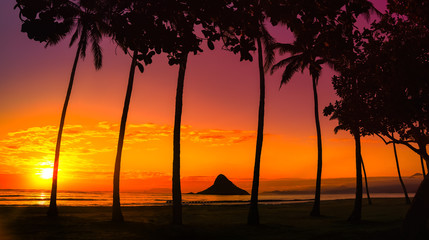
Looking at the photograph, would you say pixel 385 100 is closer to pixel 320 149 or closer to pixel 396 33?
pixel 396 33

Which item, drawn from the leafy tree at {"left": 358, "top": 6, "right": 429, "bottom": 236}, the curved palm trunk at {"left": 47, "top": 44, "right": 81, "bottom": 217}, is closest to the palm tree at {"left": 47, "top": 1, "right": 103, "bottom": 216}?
the curved palm trunk at {"left": 47, "top": 44, "right": 81, "bottom": 217}

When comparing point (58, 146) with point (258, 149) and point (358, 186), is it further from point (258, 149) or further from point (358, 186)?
point (358, 186)

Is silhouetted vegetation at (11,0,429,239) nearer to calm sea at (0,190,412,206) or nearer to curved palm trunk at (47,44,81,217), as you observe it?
curved palm trunk at (47,44,81,217)

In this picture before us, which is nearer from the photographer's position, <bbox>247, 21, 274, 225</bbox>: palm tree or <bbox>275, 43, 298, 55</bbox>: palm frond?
<bbox>247, 21, 274, 225</bbox>: palm tree

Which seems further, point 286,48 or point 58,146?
point 286,48

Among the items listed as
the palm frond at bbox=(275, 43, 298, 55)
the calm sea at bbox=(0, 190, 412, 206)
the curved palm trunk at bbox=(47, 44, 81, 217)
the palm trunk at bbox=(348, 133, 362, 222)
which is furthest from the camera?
the calm sea at bbox=(0, 190, 412, 206)

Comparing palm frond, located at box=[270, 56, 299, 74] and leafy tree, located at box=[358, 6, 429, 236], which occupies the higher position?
palm frond, located at box=[270, 56, 299, 74]

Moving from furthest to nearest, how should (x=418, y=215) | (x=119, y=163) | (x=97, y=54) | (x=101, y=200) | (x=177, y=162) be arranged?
(x=101, y=200) → (x=97, y=54) → (x=119, y=163) → (x=177, y=162) → (x=418, y=215)

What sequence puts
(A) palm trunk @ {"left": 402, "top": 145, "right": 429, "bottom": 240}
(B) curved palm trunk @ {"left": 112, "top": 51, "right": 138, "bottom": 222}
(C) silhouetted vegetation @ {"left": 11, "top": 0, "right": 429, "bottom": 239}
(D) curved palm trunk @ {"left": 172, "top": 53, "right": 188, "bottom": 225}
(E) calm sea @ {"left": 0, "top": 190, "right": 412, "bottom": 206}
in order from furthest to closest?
(E) calm sea @ {"left": 0, "top": 190, "right": 412, "bottom": 206} → (B) curved palm trunk @ {"left": 112, "top": 51, "right": 138, "bottom": 222} → (D) curved palm trunk @ {"left": 172, "top": 53, "right": 188, "bottom": 225} → (A) palm trunk @ {"left": 402, "top": 145, "right": 429, "bottom": 240} → (C) silhouetted vegetation @ {"left": 11, "top": 0, "right": 429, "bottom": 239}

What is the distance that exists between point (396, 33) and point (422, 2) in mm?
1724

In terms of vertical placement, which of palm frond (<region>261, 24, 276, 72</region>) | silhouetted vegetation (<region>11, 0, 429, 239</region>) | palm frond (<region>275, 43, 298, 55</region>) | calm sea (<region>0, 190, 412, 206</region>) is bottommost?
calm sea (<region>0, 190, 412, 206</region>)

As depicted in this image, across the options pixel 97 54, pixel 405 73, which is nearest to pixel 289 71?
pixel 97 54

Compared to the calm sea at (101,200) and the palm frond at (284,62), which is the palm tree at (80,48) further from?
the calm sea at (101,200)

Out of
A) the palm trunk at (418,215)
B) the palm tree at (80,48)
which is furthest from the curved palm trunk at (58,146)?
the palm trunk at (418,215)
